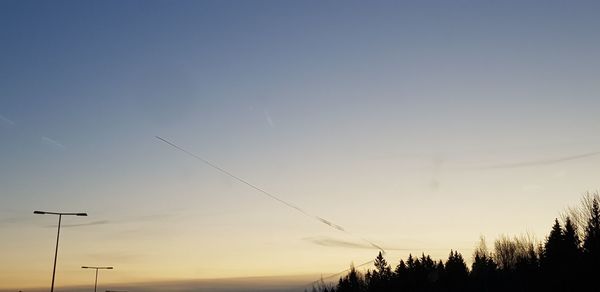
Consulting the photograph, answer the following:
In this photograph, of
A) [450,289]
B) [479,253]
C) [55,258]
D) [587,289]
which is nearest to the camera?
[55,258]

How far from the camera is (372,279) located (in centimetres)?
16362

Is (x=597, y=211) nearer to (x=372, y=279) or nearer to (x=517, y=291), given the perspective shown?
(x=517, y=291)

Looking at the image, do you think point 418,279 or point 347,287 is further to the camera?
point 347,287

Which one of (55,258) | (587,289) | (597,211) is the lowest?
(587,289)

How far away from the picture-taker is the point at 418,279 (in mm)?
135875

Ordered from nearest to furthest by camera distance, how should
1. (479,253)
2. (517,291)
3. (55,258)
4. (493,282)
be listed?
(55,258) → (517,291) → (493,282) → (479,253)

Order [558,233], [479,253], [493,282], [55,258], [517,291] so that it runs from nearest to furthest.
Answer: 1. [55,258]
2. [558,233]
3. [517,291]
4. [493,282]
5. [479,253]

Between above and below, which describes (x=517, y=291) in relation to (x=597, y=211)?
below

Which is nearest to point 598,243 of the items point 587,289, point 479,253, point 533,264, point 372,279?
point 587,289

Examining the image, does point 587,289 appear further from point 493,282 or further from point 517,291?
point 493,282

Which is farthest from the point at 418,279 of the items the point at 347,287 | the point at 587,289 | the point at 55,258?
the point at 55,258

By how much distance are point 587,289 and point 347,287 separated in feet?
355

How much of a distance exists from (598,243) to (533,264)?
2892cm

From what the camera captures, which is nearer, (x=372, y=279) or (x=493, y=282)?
(x=493, y=282)
